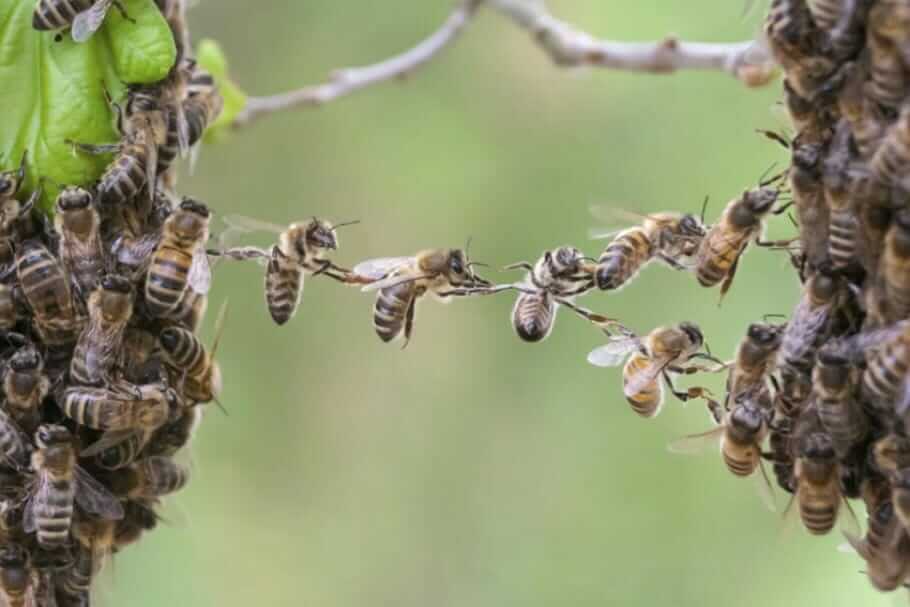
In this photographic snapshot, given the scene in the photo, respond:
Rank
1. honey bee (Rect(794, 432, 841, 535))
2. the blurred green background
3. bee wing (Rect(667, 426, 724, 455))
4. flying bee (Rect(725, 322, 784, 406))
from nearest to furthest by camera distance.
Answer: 1. honey bee (Rect(794, 432, 841, 535))
2. flying bee (Rect(725, 322, 784, 406))
3. bee wing (Rect(667, 426, 724, 455))
4. the blurred green background

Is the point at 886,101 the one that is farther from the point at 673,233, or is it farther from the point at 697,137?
the point at 697,137

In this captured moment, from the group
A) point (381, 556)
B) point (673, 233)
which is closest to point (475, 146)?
point (381, 556)

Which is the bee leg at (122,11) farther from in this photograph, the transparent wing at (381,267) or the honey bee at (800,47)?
the honey bee at (800,47)

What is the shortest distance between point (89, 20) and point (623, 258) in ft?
5.16

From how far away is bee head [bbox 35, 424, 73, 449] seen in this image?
3.17 m

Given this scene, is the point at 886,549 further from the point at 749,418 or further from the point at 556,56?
the point at 556,56

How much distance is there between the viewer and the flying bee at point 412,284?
3.53 metres

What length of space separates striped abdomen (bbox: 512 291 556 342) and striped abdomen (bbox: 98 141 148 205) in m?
1.10

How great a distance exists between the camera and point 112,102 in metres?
3.34

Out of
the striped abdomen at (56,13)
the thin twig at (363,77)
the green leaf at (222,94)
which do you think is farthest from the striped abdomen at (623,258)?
the thin twig at (363,77)

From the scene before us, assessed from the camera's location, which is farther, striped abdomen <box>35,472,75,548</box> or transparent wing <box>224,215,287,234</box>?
transparent wing <box>224,215,287,234</box>

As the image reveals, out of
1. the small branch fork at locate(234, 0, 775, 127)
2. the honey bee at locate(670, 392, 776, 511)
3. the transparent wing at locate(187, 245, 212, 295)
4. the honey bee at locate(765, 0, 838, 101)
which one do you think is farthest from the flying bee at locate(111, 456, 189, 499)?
the small branch fork at locate(234, 0, 775, 127)

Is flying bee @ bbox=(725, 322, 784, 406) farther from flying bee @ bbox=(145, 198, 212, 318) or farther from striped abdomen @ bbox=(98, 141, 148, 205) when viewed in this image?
striped abdomen @ bbox=(98, 141, 148, 205)

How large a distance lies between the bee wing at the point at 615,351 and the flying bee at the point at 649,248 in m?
0.19
